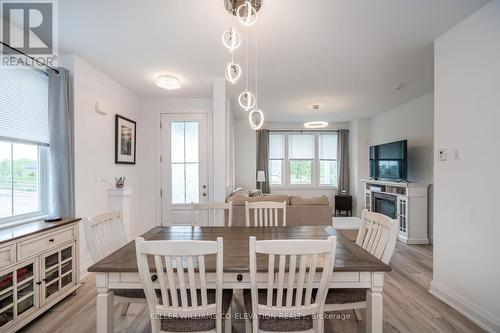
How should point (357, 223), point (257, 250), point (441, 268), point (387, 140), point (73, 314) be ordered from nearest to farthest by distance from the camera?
1. point (257, 250)
2. point (73, 314)
3. point (441, 268)
4. point (357, 223)
5. point (387, 140)

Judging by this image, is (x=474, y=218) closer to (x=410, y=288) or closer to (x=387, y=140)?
(x=410, y=288)

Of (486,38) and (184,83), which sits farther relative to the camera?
(184,83)

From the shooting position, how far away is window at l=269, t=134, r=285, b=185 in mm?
7137

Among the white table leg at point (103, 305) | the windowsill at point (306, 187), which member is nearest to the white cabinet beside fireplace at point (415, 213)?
the windowsill at point (306, 187)

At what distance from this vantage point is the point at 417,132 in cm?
464

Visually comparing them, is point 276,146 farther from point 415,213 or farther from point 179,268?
point 179,268

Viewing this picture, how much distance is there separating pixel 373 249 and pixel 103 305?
1.80 m

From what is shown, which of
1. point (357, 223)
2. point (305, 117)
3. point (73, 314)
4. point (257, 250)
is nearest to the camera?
point (257, 250)

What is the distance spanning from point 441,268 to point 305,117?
4.49 metres

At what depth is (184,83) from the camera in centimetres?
379

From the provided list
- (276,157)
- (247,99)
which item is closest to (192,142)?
(247,99)

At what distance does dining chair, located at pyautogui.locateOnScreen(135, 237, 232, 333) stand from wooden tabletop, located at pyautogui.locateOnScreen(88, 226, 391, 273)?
5.6 inches


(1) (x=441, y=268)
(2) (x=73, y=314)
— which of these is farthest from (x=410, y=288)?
(2) (x=73, y=314)

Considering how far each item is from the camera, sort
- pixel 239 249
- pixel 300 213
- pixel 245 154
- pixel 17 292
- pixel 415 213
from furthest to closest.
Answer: pixel 245 154 → pixel 415 213 → pixel 300 213 → pixel 17 292 → pixel 239 249
